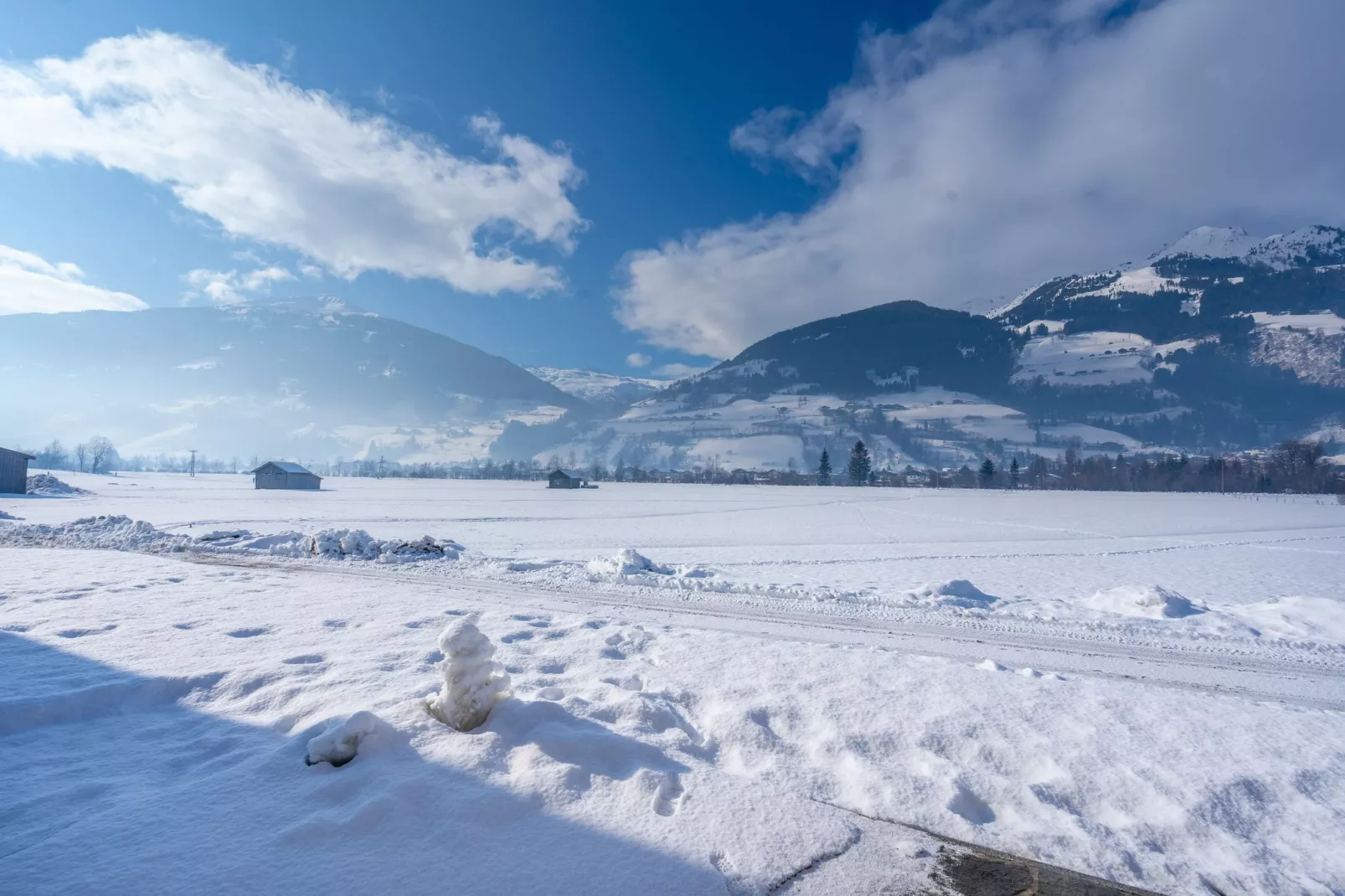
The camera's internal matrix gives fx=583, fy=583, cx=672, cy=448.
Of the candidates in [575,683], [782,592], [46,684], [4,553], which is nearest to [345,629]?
[46,684]

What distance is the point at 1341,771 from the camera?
16.6 feet

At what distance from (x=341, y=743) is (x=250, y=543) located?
693 inches

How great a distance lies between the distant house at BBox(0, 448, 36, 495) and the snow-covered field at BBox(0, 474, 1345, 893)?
5461 centimetres

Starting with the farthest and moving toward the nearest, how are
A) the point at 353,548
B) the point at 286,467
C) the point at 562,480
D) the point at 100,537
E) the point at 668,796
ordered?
the point at 562,480, the point at 286,467, the point at 100,537, the point at 353,548, the point at 668,796

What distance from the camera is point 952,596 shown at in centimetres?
1367

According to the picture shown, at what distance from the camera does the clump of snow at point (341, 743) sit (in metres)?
4.05

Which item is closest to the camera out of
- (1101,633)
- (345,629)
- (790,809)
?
(790,809)

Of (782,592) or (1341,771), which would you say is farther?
(782,592)

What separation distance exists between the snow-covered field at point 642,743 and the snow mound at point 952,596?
2.34 ft

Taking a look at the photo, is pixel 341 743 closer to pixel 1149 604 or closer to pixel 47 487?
pixel 1149 604

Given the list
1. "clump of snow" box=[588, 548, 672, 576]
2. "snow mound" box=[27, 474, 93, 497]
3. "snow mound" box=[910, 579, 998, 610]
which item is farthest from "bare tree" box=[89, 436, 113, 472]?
"snow mound" box=[910, 579, 998, 610]

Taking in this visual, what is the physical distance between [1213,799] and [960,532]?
30532 mm

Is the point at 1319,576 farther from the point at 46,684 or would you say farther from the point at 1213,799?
the point at 46,684

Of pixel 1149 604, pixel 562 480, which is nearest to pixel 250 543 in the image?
pixel 1149 604
